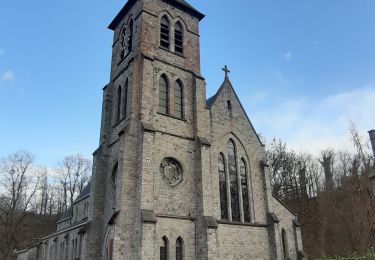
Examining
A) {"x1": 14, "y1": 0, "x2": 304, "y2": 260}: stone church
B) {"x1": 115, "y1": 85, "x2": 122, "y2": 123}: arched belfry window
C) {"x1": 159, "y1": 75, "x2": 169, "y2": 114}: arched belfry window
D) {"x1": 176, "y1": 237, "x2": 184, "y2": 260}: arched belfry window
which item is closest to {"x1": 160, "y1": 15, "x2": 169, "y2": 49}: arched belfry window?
{"x1": 14, "y1": 0, "x2": 304, "y2": 260}: stone church

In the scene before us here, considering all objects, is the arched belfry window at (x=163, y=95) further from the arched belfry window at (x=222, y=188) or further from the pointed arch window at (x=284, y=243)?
the pointed arch window at (x=284, y=243)

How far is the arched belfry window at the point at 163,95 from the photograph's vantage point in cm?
1995

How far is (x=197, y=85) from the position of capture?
21.5 m

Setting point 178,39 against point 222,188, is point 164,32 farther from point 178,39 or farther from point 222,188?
point 222,188

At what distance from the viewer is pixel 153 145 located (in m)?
17.5

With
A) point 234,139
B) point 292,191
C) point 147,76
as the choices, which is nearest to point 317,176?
point 292,191

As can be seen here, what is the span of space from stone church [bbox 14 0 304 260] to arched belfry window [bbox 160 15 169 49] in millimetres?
67

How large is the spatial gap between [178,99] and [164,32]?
5.00 metres

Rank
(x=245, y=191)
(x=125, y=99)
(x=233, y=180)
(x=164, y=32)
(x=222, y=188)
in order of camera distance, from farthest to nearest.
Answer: (x=164, y=32) → (x=245, y=191) → (x=233, y=180) → (x=125, y=99) → (x=222, y=188)

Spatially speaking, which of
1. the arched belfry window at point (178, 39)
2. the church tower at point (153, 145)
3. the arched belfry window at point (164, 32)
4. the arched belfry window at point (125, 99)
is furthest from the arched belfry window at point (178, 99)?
the arched belfry window at point (125, 99)

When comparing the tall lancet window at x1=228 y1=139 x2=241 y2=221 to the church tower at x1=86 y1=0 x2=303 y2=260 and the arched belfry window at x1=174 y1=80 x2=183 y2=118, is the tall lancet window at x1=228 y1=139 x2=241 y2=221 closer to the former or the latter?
the church tower at x1=86 y1=0 x2=303 y2=260

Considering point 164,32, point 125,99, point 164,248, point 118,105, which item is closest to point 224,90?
point 164,32

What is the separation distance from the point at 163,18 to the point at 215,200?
1263 centimetres

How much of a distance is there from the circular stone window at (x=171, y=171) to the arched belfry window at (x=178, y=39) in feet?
26.8
